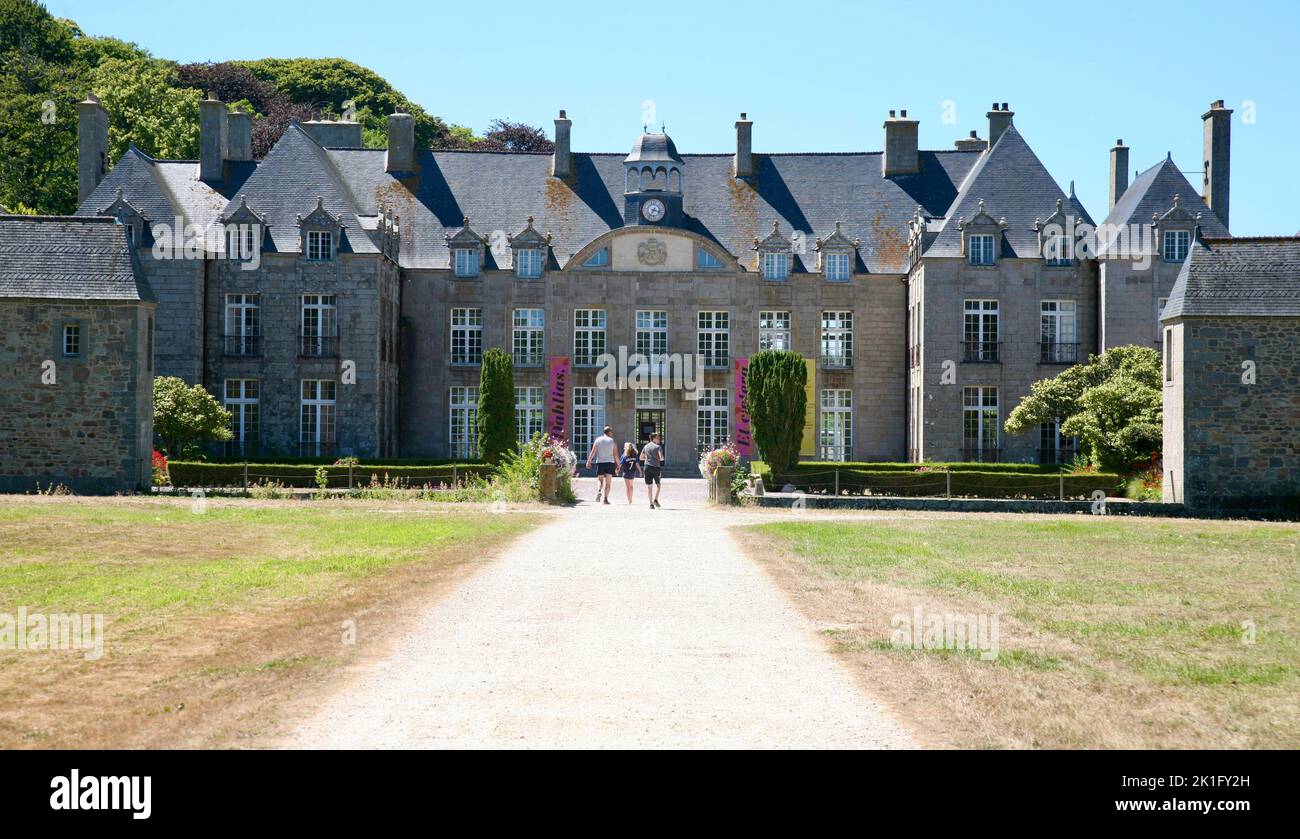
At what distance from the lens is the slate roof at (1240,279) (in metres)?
27.8

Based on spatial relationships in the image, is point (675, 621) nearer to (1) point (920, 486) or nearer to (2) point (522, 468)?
(2) point (522, 468)

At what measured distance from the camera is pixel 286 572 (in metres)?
14.2

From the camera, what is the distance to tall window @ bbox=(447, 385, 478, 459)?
43.5 m

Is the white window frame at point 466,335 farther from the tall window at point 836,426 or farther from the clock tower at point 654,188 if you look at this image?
the tall window at point 836,426

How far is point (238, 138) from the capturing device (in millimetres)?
46031

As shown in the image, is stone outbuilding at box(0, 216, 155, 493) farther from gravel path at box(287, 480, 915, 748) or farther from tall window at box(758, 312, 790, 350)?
tall window at box(758, 312, 790, 350)

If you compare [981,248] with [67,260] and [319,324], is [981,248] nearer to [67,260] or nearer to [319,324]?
[319,324]

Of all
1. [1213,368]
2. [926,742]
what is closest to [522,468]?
[1213,368]

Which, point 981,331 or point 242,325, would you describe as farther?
point 242,325

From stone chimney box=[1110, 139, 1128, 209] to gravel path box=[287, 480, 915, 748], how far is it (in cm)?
3467

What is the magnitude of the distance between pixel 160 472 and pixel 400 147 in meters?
19.0

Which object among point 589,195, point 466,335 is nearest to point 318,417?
point 466,335

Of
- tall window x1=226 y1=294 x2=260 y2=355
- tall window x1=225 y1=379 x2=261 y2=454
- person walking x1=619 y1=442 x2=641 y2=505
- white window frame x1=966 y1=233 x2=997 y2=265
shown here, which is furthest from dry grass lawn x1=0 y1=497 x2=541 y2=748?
white window frame x1=966 y1=233 x2=997 y2=265
